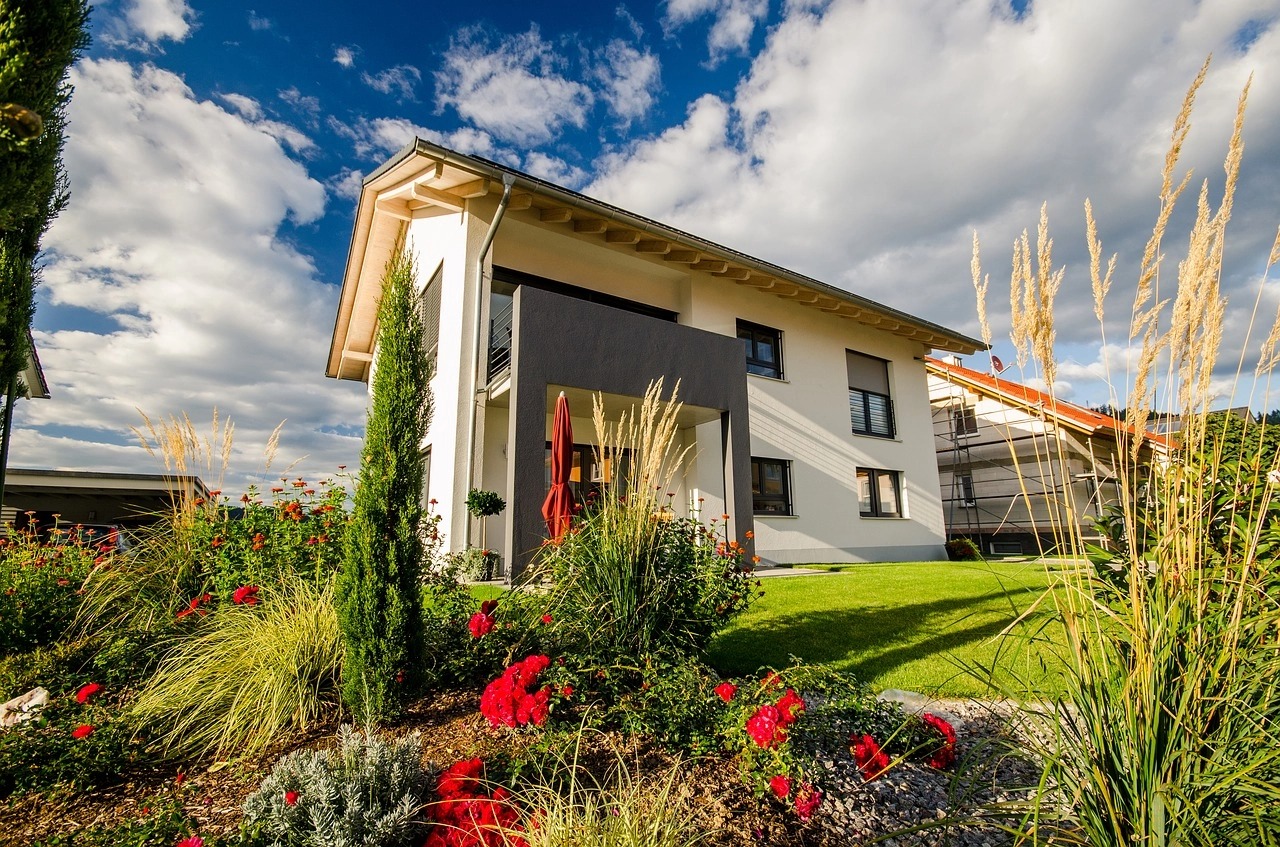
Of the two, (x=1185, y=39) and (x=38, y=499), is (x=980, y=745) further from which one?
(x=38, y=499)

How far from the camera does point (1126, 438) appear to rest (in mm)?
1981

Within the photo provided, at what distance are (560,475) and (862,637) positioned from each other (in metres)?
3.38

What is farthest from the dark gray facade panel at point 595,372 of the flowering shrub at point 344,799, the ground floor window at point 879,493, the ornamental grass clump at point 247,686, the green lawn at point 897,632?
the ground floor window at point 879,493

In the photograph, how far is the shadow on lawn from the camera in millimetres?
4234

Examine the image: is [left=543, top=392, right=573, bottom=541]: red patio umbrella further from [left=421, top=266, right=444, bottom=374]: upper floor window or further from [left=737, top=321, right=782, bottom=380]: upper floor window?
[left=737, top=321, right=782, bottom=380]: upper floor window

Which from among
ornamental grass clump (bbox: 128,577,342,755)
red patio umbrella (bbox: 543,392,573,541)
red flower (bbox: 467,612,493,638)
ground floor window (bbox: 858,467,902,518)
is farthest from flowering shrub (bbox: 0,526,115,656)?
ground floor window (bbox: 858,467,902,518)

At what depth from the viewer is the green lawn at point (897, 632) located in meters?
3.68

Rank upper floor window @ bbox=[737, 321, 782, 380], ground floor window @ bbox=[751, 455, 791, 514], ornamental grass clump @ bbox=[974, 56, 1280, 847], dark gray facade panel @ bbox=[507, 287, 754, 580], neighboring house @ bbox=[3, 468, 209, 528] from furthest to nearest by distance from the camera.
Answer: neighboring house @ bbox=[3, 468, 209, 528]
upper floor window @ bbox=[737, 321, 782, 380]
ground floor window @ bbox=[751, 455, 791, 514]
dark gray facade panel @ bbox=[507, 287, 754, 580]
ornamental grass clump @ bbox=[974, 56, 1280, 847]

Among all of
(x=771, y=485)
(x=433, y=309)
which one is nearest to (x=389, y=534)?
(x=433, y=309)

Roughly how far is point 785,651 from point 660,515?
5.93 feet

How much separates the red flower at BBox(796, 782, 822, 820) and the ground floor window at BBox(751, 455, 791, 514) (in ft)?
30.4

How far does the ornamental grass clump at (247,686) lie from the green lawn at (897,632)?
2.52 meters

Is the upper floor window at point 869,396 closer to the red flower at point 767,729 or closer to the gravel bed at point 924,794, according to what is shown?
the gravel bed at point 924,794

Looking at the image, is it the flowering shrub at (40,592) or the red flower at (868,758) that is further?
the flowering shrub at (40,592)
